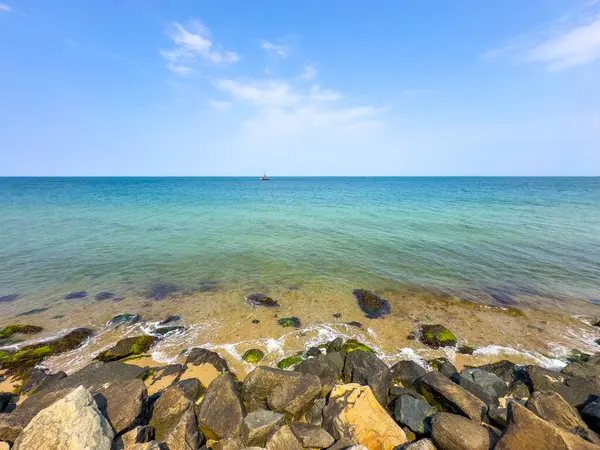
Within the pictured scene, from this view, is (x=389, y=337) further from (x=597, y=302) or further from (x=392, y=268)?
(x=597, y=302)

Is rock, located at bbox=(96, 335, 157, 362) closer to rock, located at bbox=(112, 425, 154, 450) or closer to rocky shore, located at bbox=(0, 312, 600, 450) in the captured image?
rocky shore, located at bbox=(0, 312, 600, 450)

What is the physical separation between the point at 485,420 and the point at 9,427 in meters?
11.1

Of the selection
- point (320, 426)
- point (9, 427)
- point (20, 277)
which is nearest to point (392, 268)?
point (320, 426)

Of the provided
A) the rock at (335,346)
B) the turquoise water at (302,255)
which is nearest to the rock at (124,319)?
the turquoise water at (302,255)

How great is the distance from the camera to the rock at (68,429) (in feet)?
16.9

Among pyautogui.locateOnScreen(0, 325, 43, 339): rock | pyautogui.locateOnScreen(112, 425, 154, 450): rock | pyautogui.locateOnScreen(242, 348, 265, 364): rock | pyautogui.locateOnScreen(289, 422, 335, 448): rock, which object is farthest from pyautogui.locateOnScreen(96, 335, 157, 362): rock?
pyautogui.locateOnScreen(289, 422, 335, 448): rock

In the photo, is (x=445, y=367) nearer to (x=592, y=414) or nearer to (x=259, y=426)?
(x=592, y=414)

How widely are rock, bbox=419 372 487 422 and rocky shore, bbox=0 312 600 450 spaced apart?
28 mm

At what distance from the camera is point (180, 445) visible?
234 inches

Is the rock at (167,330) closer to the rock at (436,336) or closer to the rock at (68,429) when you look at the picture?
the rock at (68,429)

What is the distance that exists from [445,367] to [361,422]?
4.89 metres

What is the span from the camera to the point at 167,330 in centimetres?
1229

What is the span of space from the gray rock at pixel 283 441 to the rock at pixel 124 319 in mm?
10229

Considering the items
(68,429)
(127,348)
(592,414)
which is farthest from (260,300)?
(592,414)
